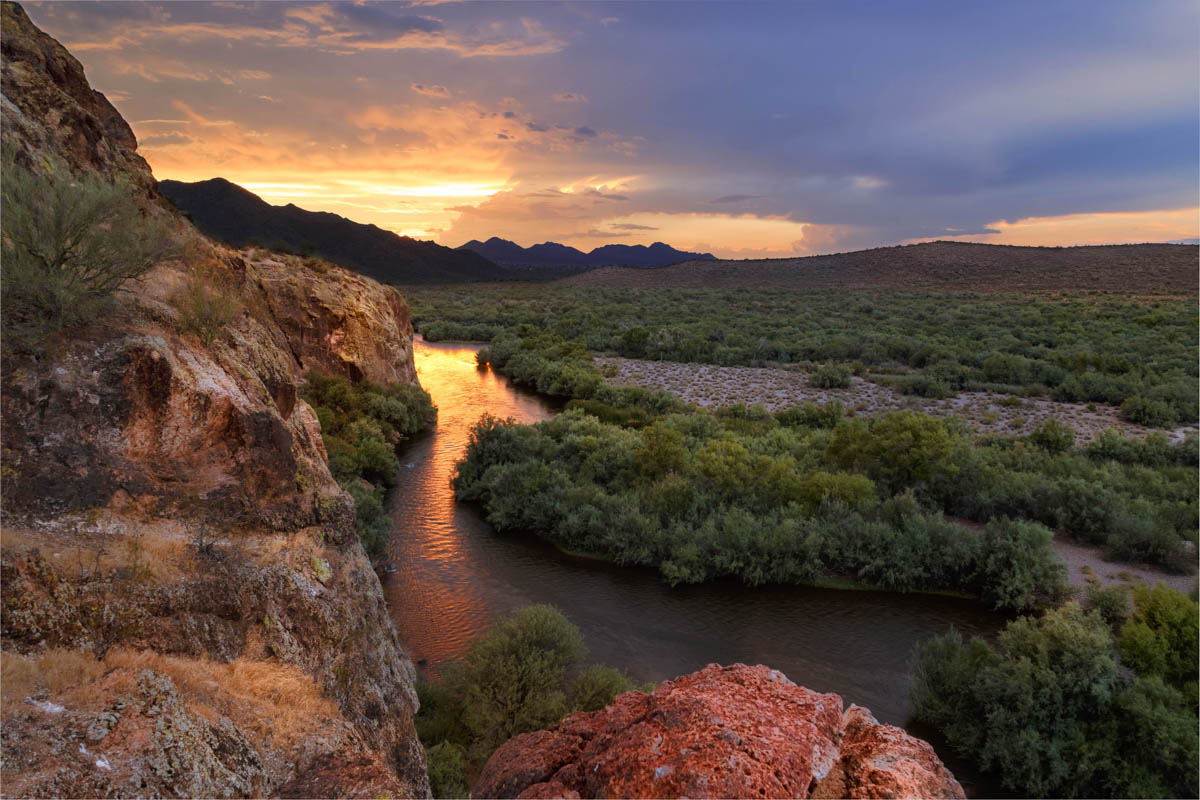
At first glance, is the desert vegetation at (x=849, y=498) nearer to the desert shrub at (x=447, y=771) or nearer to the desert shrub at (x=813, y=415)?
the desert shrub at (x=813, y=415)

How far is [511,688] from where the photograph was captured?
8984mm

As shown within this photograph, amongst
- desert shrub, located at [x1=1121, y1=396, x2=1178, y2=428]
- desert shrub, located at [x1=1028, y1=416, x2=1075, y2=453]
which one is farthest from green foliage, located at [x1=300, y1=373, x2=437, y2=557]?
desert shrub, located at [x1=1121, y1=396, x2=1178, y2=428]

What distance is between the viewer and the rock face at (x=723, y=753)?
3.21 m

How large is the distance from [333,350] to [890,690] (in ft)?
69.0

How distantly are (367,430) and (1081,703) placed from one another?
61.2 ft

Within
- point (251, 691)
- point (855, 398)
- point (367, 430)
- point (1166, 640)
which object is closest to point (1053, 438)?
point (855, 398)

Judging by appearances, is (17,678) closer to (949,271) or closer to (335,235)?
(949,271)

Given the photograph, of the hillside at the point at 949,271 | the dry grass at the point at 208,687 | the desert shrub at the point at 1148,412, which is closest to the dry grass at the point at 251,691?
the dry grass at the point at 208,687

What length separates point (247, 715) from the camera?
12.7 ft

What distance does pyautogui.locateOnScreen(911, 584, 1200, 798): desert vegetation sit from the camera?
7.67 metres

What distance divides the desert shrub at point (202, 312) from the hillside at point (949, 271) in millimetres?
78718

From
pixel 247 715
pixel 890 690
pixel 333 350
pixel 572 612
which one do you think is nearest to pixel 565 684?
pixel 572 612

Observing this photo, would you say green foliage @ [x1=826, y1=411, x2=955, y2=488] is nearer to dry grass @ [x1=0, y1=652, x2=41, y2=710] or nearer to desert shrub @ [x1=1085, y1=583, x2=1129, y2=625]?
desert shrub @ [x1=1085, y1=583, x2=1129, y2=625]

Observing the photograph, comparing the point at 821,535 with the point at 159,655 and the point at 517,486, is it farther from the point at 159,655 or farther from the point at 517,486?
the point at 159,655
